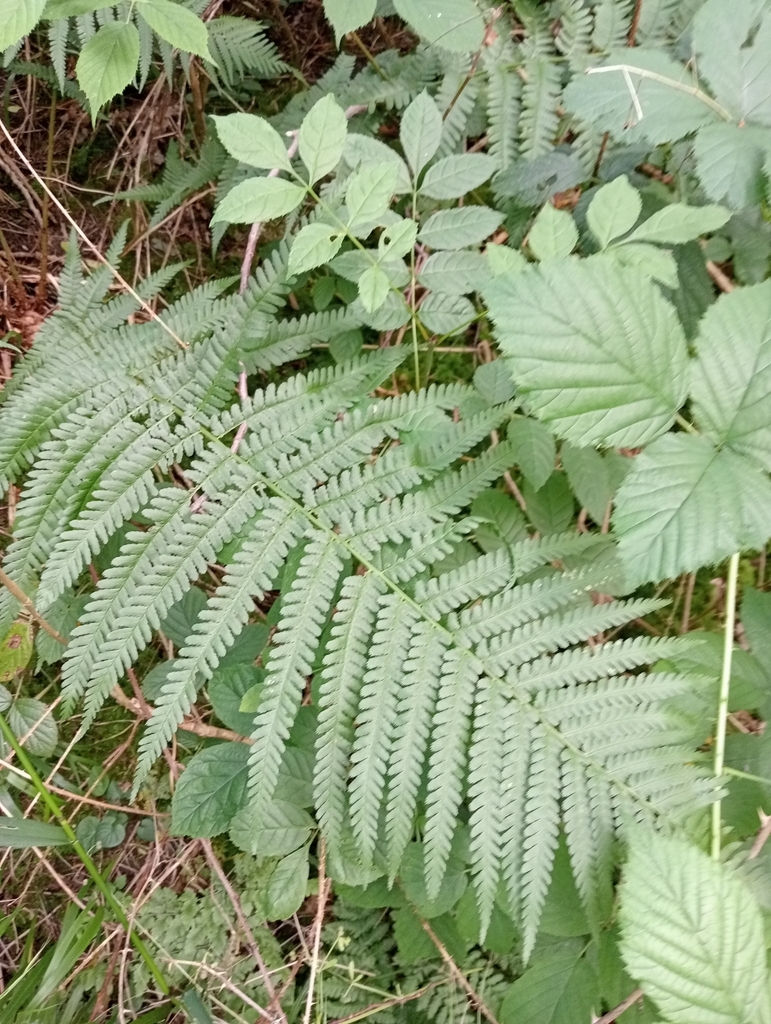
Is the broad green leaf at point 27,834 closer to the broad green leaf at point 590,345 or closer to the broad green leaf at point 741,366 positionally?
the broad green leaf at point 590,345

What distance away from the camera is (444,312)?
4.77 ft

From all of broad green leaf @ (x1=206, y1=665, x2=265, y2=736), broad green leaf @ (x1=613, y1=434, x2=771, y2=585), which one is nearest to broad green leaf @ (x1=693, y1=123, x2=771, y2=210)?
broad green leaf @ (x1=613, y1=434, x2=771, y2=585)

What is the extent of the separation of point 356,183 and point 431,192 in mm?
242

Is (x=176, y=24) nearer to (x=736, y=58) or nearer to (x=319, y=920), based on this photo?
(x=736, y=58)

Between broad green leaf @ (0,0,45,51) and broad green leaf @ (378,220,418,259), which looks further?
broad green leaf @ (378,220,418,259)

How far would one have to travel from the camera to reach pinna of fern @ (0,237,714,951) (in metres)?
1.20

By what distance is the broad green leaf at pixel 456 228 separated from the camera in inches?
54.8

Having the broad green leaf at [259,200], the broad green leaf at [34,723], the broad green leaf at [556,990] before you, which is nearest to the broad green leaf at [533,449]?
the broad green leaf at [259,200]

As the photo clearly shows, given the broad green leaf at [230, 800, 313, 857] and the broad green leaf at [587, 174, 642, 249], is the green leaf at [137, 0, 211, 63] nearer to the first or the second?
the broad green leaf at [587, 174, 642, 249]

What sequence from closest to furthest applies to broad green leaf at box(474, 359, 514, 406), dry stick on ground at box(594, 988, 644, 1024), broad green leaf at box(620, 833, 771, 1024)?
broad green leaf at box(620, 833, 771, 1024), dry stick on ground at box(594, 988, 644, 1024), broad green leaf at box(474, 359, 514, 406)

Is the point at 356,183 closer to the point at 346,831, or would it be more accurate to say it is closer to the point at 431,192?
the point at 431,192

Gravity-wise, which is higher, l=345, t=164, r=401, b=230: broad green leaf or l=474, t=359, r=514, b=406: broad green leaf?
l=345, t=164, r=401, b=230: broad green leaf

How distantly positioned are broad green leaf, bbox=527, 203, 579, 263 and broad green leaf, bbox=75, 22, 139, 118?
75 cm

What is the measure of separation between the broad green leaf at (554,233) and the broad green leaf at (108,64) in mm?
751
